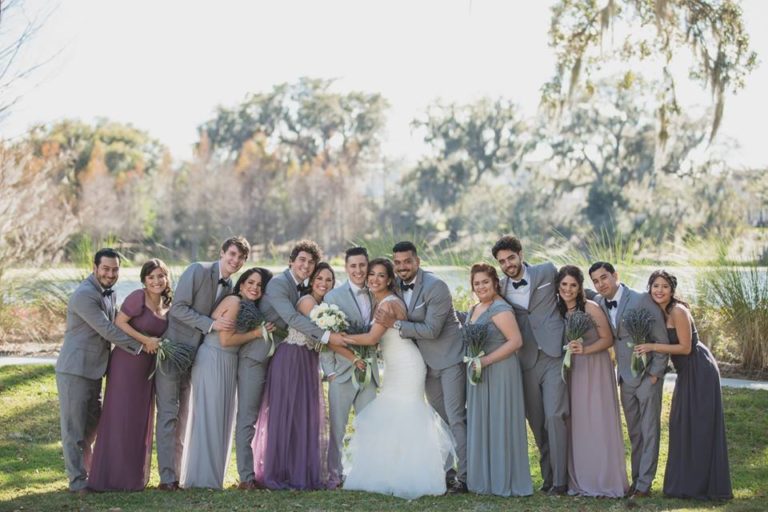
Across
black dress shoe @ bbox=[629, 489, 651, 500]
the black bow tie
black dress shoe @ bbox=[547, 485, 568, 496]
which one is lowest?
black dress shoe @ bbox=[629, 489, 651, 500]

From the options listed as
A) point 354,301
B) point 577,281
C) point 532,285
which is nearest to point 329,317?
point 354,301

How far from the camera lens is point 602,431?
7699mm

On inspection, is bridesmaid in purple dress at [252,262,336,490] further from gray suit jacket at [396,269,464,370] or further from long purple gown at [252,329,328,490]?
gray suit jacket at [396,269,464,370]

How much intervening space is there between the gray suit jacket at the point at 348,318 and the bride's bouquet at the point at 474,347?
2.51 ft

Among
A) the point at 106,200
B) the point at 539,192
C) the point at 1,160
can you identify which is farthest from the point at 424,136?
the point at 1,160

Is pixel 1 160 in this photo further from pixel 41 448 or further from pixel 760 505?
pixel 760 505

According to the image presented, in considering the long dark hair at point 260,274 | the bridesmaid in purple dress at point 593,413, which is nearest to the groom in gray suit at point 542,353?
the bridesmaid in purple dress at point 593,413

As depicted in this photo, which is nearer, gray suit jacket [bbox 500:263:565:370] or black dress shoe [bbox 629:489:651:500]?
black dress shoe [bbox 629:489:651:500]

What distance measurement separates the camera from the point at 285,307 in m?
7.90

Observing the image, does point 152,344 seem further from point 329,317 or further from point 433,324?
point 433,324

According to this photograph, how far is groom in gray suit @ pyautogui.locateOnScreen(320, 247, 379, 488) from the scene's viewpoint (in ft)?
26.0

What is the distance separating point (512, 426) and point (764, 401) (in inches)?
189

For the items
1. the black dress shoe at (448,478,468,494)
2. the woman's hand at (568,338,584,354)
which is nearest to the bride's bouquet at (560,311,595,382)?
the woman's hand at (568,338,584,354)

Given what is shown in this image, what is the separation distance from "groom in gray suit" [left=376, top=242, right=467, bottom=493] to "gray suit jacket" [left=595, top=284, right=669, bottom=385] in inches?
48.9
